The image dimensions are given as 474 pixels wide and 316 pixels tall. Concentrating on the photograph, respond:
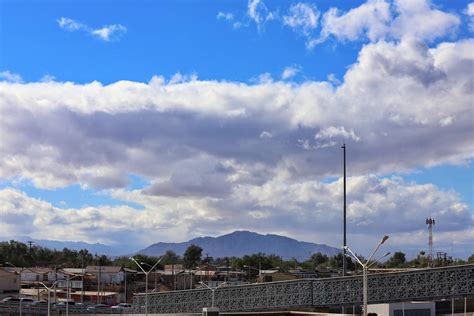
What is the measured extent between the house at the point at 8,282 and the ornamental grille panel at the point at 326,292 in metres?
48.4

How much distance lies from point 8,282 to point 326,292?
78.5m

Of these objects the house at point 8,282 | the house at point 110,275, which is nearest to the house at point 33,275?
the house at point 110,275

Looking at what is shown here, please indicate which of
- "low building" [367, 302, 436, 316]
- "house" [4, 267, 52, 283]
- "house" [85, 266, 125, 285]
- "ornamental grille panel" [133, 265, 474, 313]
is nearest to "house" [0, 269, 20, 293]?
"house" [4, 267, 52, 283]

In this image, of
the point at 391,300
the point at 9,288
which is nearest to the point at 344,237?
the point at 391,300

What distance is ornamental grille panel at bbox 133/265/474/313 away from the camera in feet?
233

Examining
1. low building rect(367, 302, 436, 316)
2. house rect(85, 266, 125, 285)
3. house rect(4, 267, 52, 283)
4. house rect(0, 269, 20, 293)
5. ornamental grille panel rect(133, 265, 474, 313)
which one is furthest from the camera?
house rect(85, 266, 125, 285)

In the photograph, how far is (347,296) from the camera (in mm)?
77250

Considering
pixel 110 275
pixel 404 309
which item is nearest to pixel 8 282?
pixel 110 275

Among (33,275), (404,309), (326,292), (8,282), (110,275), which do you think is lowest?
(404,309)

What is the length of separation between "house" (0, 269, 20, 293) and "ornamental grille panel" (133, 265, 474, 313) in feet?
159

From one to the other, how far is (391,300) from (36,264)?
461 feet

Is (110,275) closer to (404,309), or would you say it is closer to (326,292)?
(404,309)

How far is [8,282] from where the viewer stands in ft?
448

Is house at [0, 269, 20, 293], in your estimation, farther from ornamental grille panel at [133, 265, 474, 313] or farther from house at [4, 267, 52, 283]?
ornamental grille panel at [133, 265, 474, 313]
